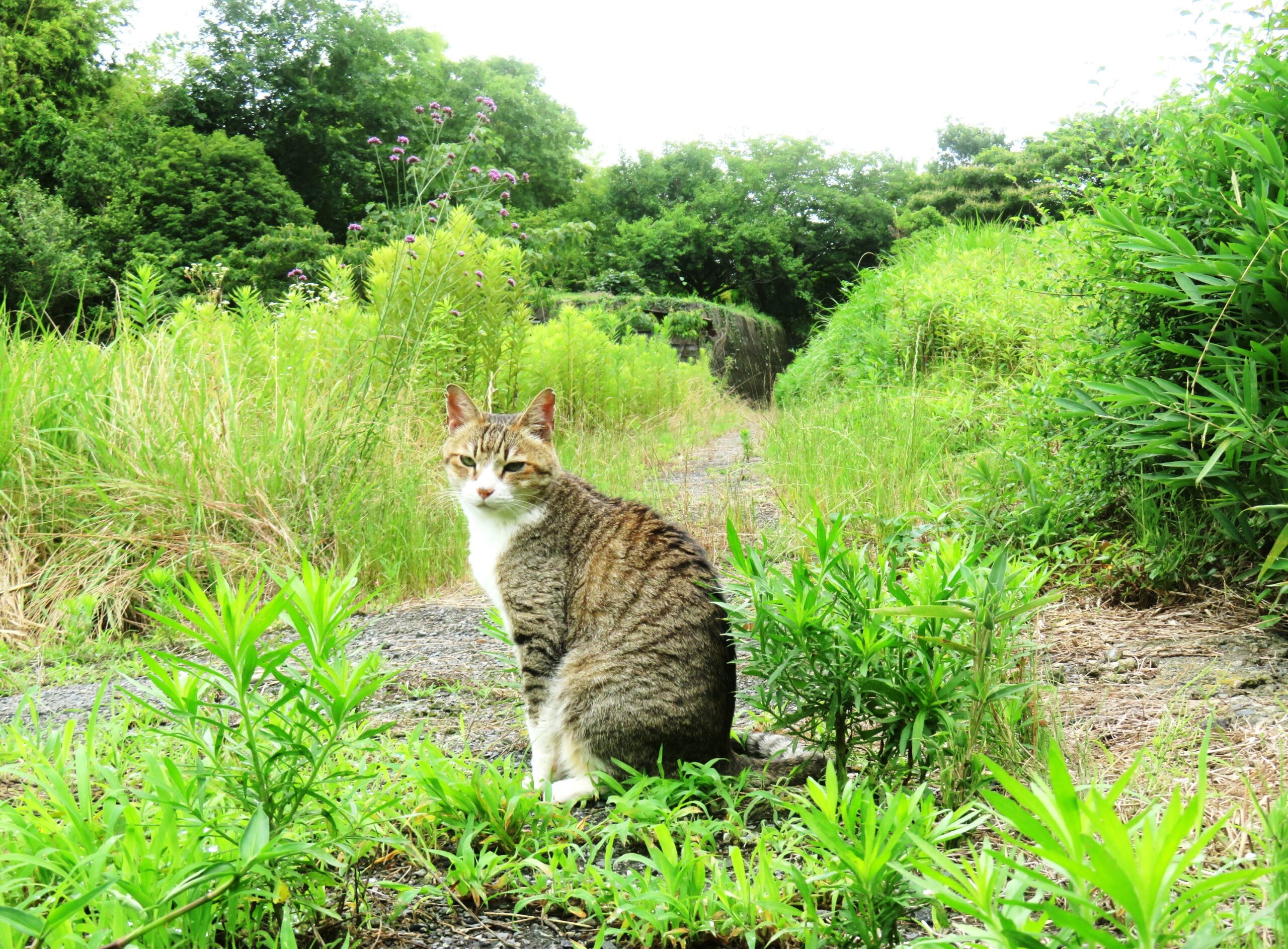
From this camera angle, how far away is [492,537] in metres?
3.00

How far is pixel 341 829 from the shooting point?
1.67 meters

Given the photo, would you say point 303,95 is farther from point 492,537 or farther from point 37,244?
point 492,537

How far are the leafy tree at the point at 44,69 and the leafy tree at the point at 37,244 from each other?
108 inches

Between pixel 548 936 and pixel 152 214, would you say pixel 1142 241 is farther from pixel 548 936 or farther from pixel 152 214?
pixel 152 214

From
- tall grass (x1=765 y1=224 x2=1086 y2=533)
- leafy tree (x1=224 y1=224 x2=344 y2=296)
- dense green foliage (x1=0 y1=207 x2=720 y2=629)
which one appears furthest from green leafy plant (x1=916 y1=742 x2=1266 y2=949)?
leafy tree (x1=224 y1=224 x2=344 y2=296)

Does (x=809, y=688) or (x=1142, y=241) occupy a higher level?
(x=1142, y=241)

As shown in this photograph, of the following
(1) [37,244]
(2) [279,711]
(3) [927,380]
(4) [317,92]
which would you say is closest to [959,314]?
(3) [927,380]

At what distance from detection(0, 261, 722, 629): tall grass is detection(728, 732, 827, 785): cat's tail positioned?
196cm

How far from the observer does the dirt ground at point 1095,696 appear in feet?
5.89

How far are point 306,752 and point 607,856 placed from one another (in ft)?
2.44

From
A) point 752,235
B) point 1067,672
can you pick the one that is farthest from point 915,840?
point 752,235

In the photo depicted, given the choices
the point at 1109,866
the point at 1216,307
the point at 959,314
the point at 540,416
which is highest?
the point at 959,314

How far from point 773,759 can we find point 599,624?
0.66 metres

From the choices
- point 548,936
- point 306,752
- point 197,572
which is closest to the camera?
point 306,752
